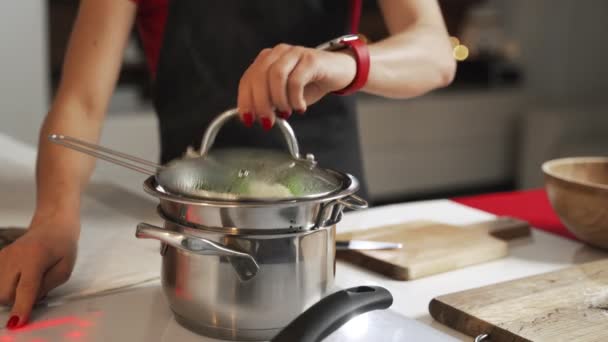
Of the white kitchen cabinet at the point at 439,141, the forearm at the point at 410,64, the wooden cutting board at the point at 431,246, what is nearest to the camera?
the wooden cutting board at the point at 431,246

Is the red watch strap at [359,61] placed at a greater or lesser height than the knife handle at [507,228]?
greater

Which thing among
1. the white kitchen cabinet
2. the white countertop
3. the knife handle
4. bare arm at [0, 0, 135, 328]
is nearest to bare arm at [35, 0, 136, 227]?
bare arm at [0, 0, 135, 328]

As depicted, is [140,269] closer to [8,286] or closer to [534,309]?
[8,286]

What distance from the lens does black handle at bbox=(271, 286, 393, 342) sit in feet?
2.26

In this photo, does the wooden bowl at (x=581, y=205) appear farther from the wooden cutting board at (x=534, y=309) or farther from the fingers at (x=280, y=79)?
the fingers at (x=280, y=79)

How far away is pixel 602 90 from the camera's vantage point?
5.18m

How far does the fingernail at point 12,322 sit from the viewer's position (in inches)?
32.7

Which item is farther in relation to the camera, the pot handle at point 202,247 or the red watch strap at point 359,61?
the red watch strap at point 359,61

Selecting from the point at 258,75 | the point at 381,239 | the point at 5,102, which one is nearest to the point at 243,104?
the point at 258,75

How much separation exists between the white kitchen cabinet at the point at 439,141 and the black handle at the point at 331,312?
3.45 meters

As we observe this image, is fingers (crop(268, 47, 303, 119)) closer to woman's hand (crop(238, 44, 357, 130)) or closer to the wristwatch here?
woman's hand (crop(238, 44, 357, 130))

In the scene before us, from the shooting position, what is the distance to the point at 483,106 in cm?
455

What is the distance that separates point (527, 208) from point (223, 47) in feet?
2.05

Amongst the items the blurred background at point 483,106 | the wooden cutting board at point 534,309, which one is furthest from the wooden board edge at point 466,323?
the blurred background at point 483,106
